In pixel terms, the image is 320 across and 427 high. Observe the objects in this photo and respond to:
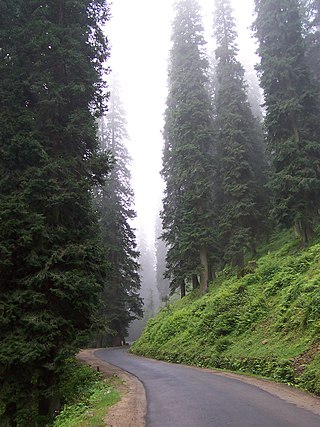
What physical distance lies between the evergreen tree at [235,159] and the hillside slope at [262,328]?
14.0 ft

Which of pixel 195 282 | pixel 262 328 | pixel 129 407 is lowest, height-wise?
pixel 129 407

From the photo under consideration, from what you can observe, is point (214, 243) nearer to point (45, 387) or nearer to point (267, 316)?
point (267, 316)

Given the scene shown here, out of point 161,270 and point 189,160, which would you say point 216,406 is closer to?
point 189,160

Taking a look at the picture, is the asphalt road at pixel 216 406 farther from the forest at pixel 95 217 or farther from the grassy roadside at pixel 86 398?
the forest at pixel 95 217

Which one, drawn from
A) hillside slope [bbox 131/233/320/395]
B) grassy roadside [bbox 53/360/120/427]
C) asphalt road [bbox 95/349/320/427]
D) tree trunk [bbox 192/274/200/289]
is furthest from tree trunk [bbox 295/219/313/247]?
grassy roadside [bbox 53/360/120/427]

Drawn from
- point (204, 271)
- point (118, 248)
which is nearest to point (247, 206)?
point (204, 271)

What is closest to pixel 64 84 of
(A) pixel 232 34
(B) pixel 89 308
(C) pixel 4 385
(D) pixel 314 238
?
(B) pixel 89 308

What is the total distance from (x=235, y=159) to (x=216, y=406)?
72.0 ft

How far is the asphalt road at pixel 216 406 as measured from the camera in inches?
275

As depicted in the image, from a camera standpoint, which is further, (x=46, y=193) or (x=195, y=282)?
(x=195, y=282)

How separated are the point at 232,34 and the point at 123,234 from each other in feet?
69.3

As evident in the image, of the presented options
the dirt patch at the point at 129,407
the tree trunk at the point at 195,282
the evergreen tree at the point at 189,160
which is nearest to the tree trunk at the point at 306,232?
the evergreen tree at the point at 189,160

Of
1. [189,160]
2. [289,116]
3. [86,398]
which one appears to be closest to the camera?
[86,398]

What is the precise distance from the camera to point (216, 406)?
819 cm
